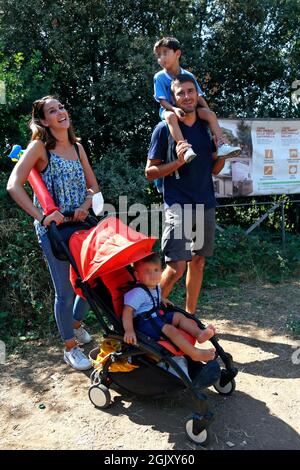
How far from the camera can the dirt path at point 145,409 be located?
277 cm

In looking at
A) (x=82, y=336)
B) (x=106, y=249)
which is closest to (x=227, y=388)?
(x=106, y=249)

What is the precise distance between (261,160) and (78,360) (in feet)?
14.3

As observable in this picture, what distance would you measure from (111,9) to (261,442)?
20.8ft

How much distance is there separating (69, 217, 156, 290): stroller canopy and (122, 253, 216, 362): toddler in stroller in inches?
6.2

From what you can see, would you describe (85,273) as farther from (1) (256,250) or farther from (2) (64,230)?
(1) (256,250)

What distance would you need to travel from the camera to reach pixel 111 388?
332 centimetres

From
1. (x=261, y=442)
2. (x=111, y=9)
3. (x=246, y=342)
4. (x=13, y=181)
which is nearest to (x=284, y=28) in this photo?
(x=111, y=9)

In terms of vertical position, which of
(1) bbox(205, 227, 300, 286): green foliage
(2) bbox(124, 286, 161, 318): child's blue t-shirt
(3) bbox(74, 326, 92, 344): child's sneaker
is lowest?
(3) bbox(74, 326, 92, 344): child's sneaker

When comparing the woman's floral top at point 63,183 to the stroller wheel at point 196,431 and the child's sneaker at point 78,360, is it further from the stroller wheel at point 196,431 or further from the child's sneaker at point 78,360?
the stroller wheel at point 196,431

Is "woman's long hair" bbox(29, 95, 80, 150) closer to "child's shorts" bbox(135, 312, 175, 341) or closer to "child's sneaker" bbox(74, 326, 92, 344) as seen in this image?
"child's shorts" bbox(135, 312, 175, 341)

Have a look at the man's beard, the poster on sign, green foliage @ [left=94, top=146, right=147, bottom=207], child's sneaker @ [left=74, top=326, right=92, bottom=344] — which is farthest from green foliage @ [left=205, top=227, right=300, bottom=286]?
the man's beard

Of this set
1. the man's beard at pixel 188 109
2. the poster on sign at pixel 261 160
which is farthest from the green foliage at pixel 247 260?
the man's beard at pixel 188 109

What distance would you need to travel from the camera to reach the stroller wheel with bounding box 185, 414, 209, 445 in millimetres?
2625

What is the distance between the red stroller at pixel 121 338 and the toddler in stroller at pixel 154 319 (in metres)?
0.06
